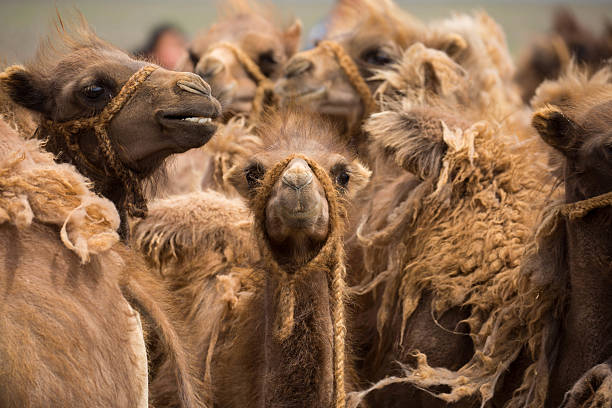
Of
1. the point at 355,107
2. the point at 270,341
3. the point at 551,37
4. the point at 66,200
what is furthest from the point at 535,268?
the point at 551,37

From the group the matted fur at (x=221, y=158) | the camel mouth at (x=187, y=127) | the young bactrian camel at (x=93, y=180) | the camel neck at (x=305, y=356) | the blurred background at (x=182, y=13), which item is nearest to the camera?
the young bactrian camel at (x=93, y=180)

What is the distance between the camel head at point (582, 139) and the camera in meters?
3.02

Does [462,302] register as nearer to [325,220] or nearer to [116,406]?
[325,220]

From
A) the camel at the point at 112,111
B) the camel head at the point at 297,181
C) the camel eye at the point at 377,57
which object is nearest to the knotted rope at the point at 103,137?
the camel at the point at 112,111

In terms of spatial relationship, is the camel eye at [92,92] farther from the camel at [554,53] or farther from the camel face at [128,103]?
the camel at [554,53]

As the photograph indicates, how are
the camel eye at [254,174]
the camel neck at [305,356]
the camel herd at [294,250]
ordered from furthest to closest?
the camel eye at [254,174] → the camel neck at [305,356] → the camel herd at [294,250]

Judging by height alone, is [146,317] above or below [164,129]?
below

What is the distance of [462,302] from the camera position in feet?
12.2

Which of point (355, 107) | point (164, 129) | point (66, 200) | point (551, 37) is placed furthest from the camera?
point (551, 37)

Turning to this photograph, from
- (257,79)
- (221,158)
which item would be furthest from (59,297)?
(257,79)

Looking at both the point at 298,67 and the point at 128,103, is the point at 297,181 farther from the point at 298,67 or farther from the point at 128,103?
the point at 298,67

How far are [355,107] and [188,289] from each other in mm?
1982

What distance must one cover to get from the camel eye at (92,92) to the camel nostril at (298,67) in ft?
7.63

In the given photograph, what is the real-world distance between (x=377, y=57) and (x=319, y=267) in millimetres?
2834
